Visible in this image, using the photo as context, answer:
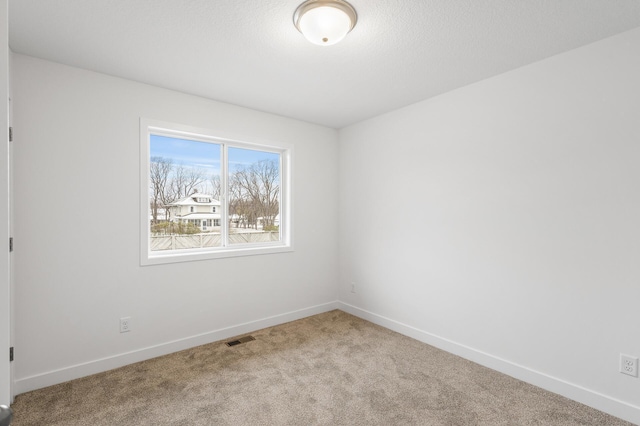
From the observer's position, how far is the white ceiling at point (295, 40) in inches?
71.4

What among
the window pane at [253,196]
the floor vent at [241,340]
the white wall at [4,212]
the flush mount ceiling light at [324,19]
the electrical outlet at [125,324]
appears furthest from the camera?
the window pane at [253,196]

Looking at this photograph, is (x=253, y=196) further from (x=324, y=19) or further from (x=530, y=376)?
(x=530, y=376)

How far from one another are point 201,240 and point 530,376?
3310 millimetres

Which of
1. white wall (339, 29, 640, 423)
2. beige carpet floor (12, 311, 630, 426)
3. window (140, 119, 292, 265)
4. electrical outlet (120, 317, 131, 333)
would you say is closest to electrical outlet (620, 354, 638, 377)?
white wall (339, 29, 640, 423)

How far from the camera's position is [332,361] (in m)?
2.78

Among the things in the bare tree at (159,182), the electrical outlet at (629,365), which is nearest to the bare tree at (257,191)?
the bare tree at (159,182)

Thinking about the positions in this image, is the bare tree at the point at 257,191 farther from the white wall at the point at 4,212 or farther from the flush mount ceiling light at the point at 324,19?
the white wall at the point at 4,212

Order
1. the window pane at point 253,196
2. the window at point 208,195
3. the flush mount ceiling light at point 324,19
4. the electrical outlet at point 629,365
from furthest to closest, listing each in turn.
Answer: the window pane at point 253,196
the window at point 208,195
the electrical outlet at point 629,365
the flush mount ceiling light at point 324,19

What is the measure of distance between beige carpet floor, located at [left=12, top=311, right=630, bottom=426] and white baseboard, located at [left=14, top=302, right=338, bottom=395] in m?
0.07

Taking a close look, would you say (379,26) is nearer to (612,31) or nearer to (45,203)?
(612,31)

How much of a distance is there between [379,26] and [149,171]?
2.39 metres

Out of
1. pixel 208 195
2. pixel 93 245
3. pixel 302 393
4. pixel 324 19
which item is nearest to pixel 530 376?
pixel 302 393

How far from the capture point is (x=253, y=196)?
3.80m

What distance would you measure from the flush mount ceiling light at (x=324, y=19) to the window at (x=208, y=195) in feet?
5.74
